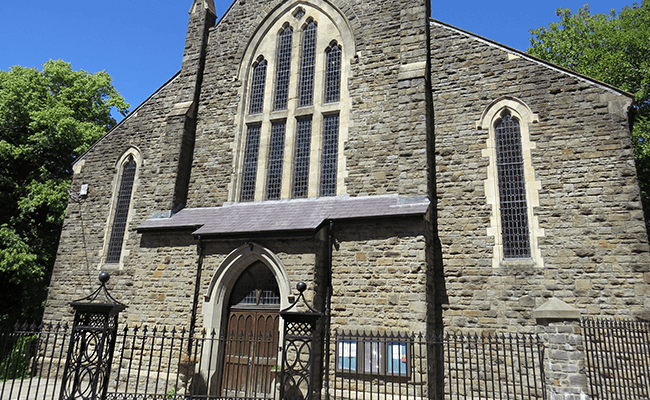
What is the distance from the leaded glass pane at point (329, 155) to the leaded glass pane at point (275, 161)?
1.37 metres

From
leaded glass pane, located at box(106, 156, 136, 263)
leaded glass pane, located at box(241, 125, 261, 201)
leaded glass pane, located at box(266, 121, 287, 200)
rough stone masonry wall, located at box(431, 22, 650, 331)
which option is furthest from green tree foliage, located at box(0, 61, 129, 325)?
rough stone masonry wall, located at box(431, 22, 650, 331)

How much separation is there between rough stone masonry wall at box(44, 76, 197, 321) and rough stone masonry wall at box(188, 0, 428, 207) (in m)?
1.33

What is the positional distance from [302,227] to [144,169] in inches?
294

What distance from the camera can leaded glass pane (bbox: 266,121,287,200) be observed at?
499 inches

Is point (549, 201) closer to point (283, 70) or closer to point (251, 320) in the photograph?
point (251, 320)

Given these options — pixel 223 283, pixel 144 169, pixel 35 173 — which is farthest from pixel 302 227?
pixel 35 173

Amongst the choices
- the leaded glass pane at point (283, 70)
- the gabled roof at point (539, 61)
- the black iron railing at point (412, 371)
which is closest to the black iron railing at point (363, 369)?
the black iron railing at point (412, 371)

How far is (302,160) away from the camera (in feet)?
41.2

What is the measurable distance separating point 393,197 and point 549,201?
359 centimetres

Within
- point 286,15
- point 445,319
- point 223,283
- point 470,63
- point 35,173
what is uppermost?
point 286,15

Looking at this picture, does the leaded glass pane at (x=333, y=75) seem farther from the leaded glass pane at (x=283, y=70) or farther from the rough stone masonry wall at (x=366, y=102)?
the leaded glass pane at (x=283, y=70)

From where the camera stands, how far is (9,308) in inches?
682

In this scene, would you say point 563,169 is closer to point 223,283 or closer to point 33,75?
point 223,283

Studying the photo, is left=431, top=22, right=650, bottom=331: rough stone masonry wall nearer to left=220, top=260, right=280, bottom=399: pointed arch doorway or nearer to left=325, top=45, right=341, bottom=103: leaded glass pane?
left=325, top=45, right=341, bottom=103: leaded glass pane
